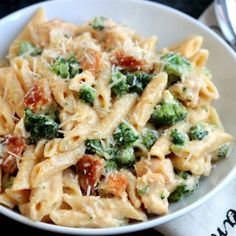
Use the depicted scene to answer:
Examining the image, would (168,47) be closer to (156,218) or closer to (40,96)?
(40,96)

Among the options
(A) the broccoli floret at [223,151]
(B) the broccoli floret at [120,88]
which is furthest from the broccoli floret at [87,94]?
(A) the broccoli floret at [223,151]

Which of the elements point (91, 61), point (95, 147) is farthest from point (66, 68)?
point (95, 147)

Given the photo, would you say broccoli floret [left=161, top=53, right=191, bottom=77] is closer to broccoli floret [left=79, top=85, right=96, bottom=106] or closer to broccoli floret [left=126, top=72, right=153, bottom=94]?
broccoli floret [left=126, top=72, right=153, bottom=94]

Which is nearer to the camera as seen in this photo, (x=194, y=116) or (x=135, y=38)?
(x=194, y=116)

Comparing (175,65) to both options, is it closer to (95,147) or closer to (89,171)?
(95,147)

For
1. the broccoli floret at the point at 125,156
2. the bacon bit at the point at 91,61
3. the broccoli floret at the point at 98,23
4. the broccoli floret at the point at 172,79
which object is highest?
the broccoli floret at the point at 172,79

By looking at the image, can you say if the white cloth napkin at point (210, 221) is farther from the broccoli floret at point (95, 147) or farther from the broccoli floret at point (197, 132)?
the broccoli floret at point (95, 147)

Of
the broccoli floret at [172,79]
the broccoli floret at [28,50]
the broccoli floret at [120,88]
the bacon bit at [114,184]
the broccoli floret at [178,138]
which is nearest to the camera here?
the bacon bit at [114,184]

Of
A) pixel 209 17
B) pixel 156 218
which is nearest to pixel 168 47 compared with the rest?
pixel 209 17
